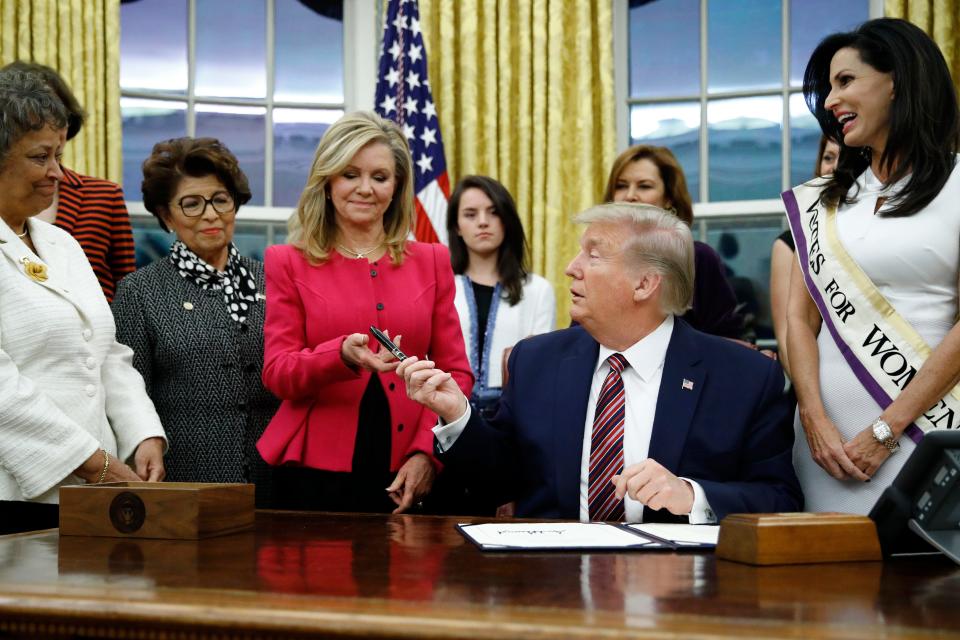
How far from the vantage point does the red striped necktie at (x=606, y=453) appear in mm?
2121

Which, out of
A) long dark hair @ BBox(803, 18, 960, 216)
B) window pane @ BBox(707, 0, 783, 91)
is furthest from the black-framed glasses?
window pane @ BBox(707, 0, 783, 91)

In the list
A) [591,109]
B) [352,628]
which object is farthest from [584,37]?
[352,628]

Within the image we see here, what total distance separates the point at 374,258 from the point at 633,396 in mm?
836

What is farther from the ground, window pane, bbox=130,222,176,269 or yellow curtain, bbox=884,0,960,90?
yellow curtain, bbox=884,0,960,90

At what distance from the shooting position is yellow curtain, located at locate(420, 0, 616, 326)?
514cm

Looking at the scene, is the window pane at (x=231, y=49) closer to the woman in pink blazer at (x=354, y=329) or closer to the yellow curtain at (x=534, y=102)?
the yellow curtain at (x=534, y=102)

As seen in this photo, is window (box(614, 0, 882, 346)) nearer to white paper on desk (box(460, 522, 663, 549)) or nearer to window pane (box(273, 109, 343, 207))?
window pane (box(273, 109, 343, 207))

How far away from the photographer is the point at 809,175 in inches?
207

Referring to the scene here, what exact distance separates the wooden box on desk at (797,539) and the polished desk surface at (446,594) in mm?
24

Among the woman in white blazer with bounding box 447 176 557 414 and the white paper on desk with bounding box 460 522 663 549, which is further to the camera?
the woman in white blazer with bounding box 447 176 557 414

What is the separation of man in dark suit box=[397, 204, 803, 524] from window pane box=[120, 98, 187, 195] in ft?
11.1

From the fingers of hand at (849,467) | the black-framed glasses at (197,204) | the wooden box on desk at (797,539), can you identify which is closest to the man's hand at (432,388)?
the wooden box on desk at (797,539)

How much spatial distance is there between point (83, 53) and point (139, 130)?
587 millimetres

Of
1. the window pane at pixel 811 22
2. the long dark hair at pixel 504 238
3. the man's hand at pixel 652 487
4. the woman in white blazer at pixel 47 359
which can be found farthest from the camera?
the window pane at pixel 811 22
